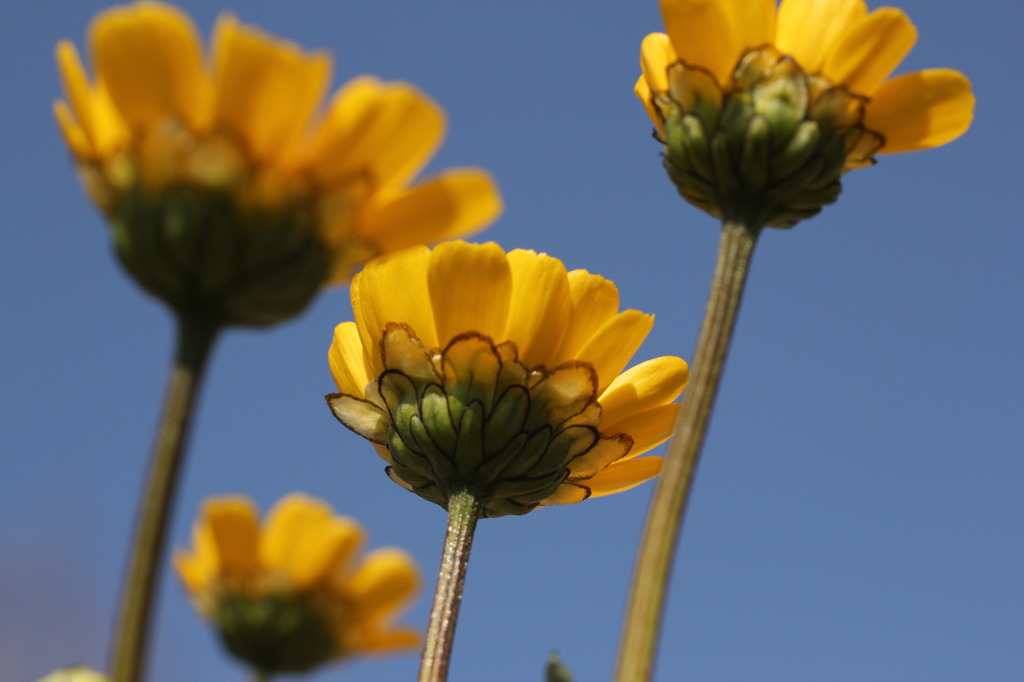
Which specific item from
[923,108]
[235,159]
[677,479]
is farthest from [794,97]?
[235,159]

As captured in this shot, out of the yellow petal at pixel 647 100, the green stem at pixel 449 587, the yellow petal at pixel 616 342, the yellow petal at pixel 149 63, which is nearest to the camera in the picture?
the yellow petal at pixel 149 63

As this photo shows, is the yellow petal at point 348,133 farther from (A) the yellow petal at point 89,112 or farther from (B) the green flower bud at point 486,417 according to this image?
(B) the green flower bud at point 486,417

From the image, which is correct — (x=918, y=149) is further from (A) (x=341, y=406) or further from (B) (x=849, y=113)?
(A) (x=341, y=406)

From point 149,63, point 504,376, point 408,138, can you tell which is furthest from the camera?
point 504,376

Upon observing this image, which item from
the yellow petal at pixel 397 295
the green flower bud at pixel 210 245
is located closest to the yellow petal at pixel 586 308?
the yellow petal at pixel 397 295

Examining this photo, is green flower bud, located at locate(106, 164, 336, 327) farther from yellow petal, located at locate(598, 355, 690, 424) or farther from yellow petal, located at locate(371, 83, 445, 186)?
yellow petal, located at locate(598, 355, 690, 424)

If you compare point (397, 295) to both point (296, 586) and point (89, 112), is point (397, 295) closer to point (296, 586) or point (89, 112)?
point (296, 586)
